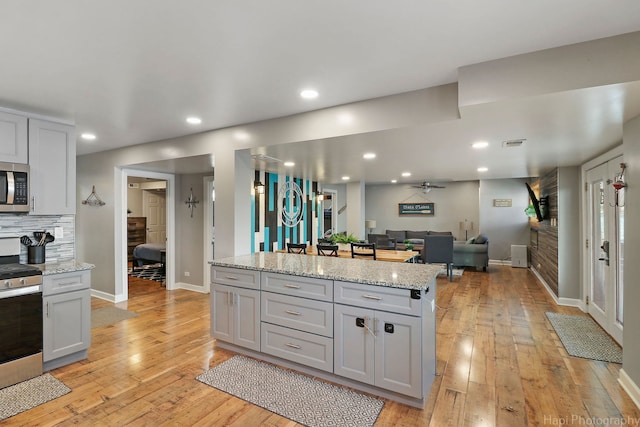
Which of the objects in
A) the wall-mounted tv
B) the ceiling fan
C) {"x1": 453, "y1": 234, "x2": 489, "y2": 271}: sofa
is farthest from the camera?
the ceiling fan

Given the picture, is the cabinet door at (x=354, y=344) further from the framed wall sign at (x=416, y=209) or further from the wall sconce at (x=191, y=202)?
the framed wall sign at (x=416, y=209)

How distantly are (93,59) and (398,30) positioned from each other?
6.59 ft

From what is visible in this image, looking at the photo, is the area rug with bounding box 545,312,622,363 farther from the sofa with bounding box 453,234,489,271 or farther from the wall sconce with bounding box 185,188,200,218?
the wall sconce with bounding box 185,188,200,218

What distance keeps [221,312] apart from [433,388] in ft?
6.74

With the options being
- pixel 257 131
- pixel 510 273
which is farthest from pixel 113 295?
pixel 510 273

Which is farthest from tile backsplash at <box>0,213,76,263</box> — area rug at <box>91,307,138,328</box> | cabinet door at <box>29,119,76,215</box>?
area rug at <box>91,307,138,328</box>

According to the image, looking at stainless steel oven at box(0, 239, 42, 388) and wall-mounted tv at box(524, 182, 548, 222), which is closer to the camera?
stainless steel oven at box(0, 239, 42, 388)

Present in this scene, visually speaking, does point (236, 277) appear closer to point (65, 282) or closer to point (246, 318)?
point (246, 318)

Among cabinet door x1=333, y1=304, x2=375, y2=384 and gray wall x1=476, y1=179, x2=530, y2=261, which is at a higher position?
gray wall x1=476, y1=179, x2=530, y2=261

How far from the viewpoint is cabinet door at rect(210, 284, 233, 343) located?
3.11 m

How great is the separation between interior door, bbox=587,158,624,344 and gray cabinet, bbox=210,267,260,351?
353 cm

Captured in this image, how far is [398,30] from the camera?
5.95 feet

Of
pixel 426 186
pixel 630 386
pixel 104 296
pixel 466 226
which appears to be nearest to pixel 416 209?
pixel 426 186

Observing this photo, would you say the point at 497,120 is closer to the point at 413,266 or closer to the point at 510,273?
the point at 413,266
